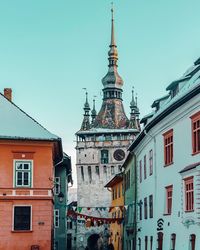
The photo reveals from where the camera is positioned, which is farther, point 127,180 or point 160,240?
point 127,180

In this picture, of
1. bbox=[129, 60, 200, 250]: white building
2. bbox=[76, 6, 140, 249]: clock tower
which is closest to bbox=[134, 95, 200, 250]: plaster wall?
bbox=[129, 60, 200, 250]: white building

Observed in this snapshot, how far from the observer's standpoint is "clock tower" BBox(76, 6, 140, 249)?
92938mm

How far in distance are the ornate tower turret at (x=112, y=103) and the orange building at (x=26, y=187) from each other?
67.2 meters

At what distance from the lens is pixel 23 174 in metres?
32.2

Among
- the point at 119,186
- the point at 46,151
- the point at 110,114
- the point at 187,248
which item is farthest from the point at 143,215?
the point at 110,114

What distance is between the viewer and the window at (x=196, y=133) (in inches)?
891

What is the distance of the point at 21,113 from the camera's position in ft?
114

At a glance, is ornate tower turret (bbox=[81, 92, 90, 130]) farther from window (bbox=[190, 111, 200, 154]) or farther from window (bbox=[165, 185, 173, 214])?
window (bbox=[190, 111, 200, 154])

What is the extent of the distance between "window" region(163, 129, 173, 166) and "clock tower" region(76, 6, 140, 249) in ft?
206

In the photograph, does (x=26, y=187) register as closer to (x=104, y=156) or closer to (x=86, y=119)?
(x=104, y=156)

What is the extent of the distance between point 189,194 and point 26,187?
1140cm

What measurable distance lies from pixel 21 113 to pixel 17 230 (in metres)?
7.18

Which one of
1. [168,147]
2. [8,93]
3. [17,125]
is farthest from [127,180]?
[168,147]

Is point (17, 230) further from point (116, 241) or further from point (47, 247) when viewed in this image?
point (116, 241)
